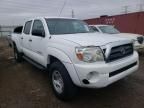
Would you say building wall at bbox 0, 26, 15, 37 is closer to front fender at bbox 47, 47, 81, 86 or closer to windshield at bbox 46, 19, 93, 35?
windshield at bbox 46, 19, 93, 35

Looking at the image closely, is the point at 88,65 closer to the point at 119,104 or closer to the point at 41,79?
the point at 119,104

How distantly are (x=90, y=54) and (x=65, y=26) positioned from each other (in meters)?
1.92

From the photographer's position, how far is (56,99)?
434cm

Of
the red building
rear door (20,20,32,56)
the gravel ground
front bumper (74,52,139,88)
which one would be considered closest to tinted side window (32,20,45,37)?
rear door (20,20,32,56)

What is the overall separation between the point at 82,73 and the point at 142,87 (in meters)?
2.12

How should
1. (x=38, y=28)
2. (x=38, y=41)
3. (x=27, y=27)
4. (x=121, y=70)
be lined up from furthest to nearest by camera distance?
(x=27, y=27)
(x=38, y=28)
(x=38, y=41)
(x=121, y=70)

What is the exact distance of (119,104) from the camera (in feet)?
13.1

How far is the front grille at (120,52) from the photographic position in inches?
149

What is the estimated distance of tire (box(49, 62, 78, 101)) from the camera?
3.87 m

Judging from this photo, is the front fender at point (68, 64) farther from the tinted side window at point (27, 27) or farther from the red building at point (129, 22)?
the red building at point (129, 22)

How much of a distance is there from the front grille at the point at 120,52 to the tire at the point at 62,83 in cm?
90

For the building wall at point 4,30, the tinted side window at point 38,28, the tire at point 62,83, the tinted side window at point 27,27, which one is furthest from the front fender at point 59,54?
the building wall at point 4,30

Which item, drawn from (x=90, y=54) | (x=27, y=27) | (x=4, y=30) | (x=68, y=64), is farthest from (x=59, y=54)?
(x=4, y=30)

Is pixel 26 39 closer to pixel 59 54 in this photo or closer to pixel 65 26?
pixel 65 26
